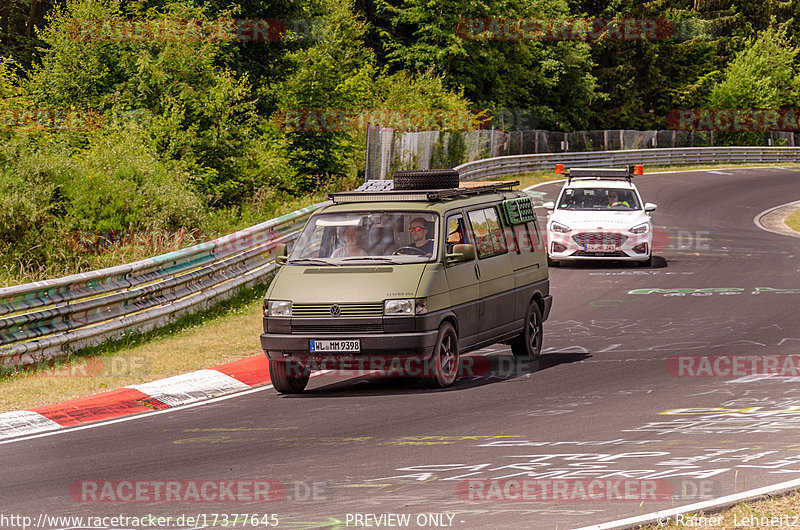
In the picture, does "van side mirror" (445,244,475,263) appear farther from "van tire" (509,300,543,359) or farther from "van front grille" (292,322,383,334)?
"van tire" (509,300,543,359)

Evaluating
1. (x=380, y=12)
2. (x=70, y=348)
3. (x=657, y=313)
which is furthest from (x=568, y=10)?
(x=70, y=348)

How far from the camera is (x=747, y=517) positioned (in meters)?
6.25

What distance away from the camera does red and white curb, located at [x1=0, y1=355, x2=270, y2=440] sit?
1042 centimetres

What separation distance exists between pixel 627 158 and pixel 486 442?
169ft

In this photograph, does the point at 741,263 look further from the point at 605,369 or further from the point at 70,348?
the point at 70,348

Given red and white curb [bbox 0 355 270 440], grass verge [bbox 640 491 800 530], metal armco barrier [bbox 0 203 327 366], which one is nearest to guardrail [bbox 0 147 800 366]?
metal armco barrier [bbox 0 203 327 366]

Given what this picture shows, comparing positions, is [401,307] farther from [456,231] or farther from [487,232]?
[487,232]

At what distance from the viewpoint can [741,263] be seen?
22.8 m

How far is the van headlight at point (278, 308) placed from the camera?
11118 millimetres

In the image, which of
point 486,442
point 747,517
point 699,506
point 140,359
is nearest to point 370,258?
point 486,442

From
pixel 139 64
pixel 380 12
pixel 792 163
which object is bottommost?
pixel 792 163

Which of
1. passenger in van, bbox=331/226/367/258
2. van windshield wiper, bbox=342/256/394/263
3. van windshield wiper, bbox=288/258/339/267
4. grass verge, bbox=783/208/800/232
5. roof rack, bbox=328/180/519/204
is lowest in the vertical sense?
grass verge, bbox=783/208/800/232

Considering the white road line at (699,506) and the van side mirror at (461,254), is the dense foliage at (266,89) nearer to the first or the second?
the van side mirror at (461,254)

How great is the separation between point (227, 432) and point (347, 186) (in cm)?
2162
